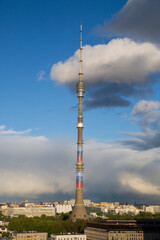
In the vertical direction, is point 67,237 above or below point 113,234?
below

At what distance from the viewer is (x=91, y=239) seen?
19575 cm

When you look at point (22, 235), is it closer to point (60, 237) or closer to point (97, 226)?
point (60, 237)

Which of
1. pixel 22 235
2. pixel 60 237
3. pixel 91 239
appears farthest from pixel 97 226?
pixel 22 235

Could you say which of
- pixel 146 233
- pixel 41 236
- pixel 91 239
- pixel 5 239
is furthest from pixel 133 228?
pixel 5 239

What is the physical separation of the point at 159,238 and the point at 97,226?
2841cm

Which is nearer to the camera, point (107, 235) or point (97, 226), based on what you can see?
point (107, 235)

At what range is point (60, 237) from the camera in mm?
182625

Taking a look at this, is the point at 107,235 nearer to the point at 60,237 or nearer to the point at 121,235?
the point at 121,235

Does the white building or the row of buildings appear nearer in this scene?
the white building

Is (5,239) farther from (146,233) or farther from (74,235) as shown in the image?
(146,233)

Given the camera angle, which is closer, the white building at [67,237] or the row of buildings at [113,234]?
the white building at [67,237]

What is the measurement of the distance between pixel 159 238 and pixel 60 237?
42735 millimetres

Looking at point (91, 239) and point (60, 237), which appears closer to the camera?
point (60, 237)

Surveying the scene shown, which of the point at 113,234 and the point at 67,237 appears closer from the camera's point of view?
the point at 113,234
